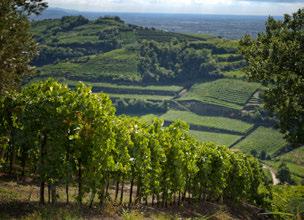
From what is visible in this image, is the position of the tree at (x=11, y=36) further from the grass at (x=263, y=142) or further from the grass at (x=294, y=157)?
the grass at (x=263, y=142)

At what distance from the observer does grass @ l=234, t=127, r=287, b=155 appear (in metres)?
165

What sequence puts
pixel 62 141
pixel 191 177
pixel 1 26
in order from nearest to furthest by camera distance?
1. pixel 62 141
2. pixel 1 26
3. pixel 191 177

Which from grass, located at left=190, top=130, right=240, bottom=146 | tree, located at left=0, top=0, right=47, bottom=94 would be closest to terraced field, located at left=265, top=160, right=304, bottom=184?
grass, located at left=190, top=130, right=240, bottom=146

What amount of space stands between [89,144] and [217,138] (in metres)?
164

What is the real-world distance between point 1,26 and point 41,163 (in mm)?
8066

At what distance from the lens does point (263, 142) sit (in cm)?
17150

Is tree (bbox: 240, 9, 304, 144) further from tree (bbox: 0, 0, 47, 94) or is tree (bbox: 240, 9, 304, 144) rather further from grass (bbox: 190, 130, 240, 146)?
grass (bbox: 190, 130, 240, 146)

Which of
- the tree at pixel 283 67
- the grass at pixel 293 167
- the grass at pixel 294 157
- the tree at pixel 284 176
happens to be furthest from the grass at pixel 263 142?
the tree at pixel 283 67

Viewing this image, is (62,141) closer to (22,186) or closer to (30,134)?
(30,134)

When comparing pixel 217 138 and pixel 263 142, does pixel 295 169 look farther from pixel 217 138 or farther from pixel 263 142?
pixel 217 138

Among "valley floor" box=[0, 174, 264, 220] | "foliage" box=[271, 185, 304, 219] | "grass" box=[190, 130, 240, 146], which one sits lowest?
"grass" box=[190, 130, 240, 146]

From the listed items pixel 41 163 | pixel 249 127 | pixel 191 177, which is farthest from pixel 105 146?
pixel 249 127

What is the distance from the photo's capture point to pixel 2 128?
78.4ft

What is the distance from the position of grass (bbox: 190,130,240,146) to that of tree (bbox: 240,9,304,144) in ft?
464
